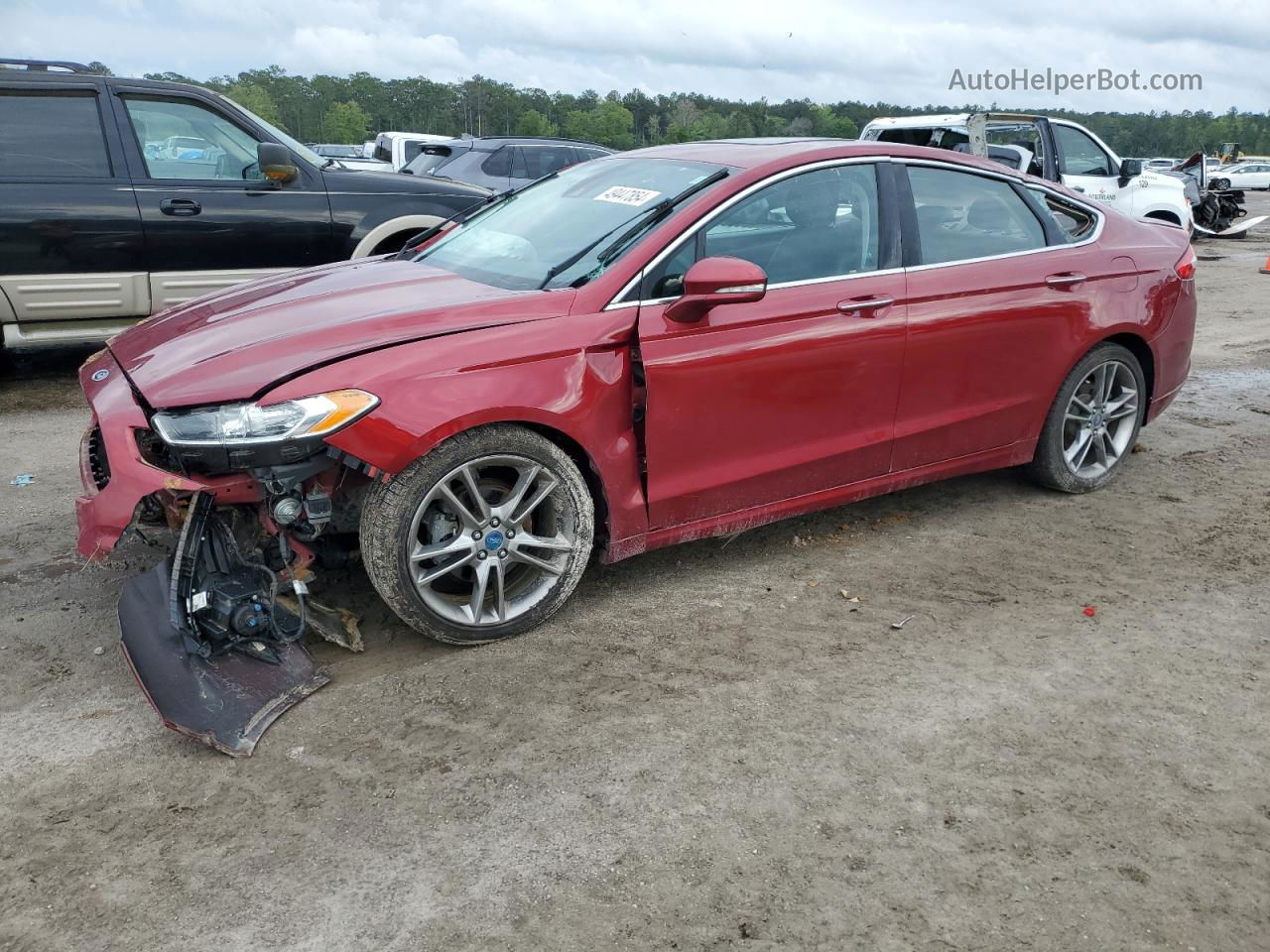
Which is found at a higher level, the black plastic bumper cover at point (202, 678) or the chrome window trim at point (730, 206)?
the chrome window trim at point (730, 206)

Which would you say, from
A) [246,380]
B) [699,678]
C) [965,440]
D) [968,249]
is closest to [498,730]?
[699,678]

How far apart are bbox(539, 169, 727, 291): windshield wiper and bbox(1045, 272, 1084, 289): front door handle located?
65.0 inches

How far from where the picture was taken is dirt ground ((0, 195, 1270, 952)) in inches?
97.0

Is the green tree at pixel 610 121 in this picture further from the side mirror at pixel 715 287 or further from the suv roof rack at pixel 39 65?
the side mirror at pixel 715 287

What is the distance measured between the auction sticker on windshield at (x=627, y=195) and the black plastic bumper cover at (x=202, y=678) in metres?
2.04

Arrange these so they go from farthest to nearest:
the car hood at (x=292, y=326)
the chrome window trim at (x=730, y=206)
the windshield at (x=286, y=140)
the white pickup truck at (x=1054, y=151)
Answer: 1. the white pickup truck at (x=1054, y=151)
2. the windshield at (x=286, y=140)
3. the chrome window trim at (x=730, y=206)
4. the car hood at (x=292, y=326)

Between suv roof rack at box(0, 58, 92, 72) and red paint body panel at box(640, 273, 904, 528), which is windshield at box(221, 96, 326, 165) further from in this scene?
red paint body panel at box(640, 273, 904, 528)

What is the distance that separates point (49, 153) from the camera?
21.8ft

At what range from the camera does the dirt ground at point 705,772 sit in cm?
246

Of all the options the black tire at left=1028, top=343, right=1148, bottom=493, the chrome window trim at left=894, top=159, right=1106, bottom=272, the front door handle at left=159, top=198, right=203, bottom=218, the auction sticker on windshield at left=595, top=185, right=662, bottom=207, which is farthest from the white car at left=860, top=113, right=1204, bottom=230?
the auction sticker on windshield at left=595, top=185, right=662, bottom=207

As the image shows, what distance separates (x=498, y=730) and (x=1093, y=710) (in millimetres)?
1829

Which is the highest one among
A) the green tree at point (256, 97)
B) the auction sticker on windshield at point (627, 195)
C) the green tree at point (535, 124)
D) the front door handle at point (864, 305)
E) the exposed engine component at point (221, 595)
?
the green tree at point (256, 97)

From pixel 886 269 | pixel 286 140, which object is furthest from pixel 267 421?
pixel 286 140

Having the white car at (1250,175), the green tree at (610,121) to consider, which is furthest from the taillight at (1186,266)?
the green tree at (610,121)
